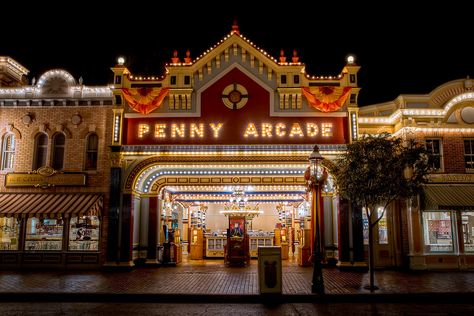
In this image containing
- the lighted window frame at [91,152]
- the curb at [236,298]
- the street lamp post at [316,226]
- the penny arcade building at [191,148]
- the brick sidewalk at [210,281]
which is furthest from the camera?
the lighted window frame at [91,152]

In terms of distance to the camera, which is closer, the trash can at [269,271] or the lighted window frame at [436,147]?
the trash can at [269,271]

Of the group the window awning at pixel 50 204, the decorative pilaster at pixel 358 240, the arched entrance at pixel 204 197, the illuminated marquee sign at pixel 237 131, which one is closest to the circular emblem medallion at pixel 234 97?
the illuminated marquee sign at pixel 237 131

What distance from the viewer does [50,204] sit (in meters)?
19.4

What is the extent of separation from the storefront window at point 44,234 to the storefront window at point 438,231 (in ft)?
56.4

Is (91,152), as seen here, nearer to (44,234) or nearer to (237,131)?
(44,234)

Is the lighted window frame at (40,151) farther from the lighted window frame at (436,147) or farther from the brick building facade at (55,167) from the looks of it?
the lighted window frame at (436,147)

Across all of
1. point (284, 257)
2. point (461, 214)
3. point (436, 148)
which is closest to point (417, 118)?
point (436, 148)

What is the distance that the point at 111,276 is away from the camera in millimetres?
17484

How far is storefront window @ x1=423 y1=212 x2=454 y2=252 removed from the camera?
64.4ft

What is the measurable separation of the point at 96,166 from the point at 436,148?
53.8 feet

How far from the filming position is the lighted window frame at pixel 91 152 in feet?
67.7

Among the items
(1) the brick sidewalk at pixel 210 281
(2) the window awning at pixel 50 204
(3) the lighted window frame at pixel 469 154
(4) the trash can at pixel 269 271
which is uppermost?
(3) the lighted window frame at pixel 469 154

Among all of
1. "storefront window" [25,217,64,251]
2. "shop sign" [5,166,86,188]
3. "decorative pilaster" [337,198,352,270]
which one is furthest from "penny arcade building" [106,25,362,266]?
"storefront window" [25,217,64,251]

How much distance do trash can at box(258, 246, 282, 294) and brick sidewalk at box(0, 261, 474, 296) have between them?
424 millimetres
